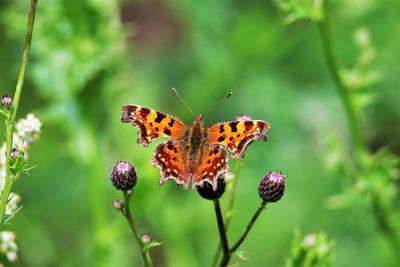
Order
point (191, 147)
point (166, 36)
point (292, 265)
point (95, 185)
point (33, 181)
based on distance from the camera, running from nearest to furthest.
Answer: point (191, 147) → point (292, 265) → point (95, 185) → point (33, 181) → point (166, 36)

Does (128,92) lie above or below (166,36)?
below

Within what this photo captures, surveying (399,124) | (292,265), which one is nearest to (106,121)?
(399,124)

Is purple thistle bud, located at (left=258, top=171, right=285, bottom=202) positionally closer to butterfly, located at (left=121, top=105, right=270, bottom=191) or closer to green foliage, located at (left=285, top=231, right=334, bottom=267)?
butterfly, located at (left=121, top=105, right=270, bottom=191)

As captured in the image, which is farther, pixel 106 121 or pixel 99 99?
pixel 106 121

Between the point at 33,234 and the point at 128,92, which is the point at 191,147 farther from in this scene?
the point at 128,92

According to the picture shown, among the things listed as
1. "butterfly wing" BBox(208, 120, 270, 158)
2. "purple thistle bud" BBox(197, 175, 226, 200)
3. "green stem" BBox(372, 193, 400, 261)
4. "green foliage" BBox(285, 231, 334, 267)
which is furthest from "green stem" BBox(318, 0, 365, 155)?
"purple thistle bud" BBox(197, 175, 226, 200)
